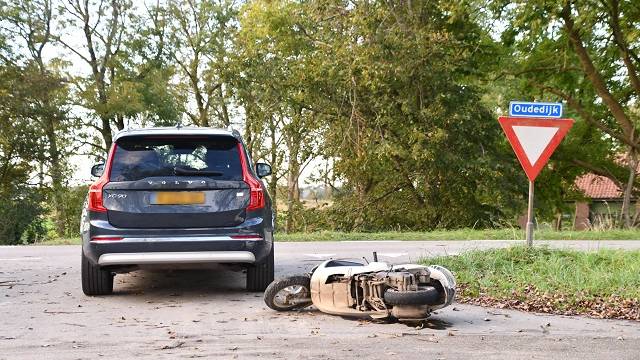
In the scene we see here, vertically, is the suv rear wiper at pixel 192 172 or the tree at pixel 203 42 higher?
the tree at pixel 203 42

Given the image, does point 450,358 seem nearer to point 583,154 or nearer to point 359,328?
point 359,328

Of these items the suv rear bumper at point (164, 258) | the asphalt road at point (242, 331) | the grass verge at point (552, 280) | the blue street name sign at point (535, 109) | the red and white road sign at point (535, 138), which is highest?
the blue street name sign at point (535, 109)

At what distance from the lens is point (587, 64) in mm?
24344

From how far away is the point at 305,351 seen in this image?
5336 millimetres

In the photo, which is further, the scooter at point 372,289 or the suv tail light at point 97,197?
the suv tail light at point 97,197

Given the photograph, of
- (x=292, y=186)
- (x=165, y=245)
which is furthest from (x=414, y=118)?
(x=165, y=245)

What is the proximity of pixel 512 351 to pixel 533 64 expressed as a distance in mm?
22743

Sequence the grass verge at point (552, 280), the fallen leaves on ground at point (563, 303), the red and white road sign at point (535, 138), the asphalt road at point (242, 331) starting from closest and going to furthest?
1. the asphalt road at point (242, 331)
2. the fallen leaves on ground at point (563, 303)
3. the grass verge at point (552, 280)
4. the red and white road sign at point (535, 138)

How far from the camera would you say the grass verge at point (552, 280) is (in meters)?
7.34

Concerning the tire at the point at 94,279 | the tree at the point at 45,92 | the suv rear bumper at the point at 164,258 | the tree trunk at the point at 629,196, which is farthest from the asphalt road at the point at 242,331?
the tree at the point at 45,92

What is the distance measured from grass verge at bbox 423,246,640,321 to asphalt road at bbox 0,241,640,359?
45cm

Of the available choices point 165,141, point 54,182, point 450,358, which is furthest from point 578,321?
point 54,182

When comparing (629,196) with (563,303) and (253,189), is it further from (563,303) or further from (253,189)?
(253,189)

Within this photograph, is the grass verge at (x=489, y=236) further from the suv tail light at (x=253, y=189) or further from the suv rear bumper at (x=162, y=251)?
the suv rear bumper at (x=162, y=251)
